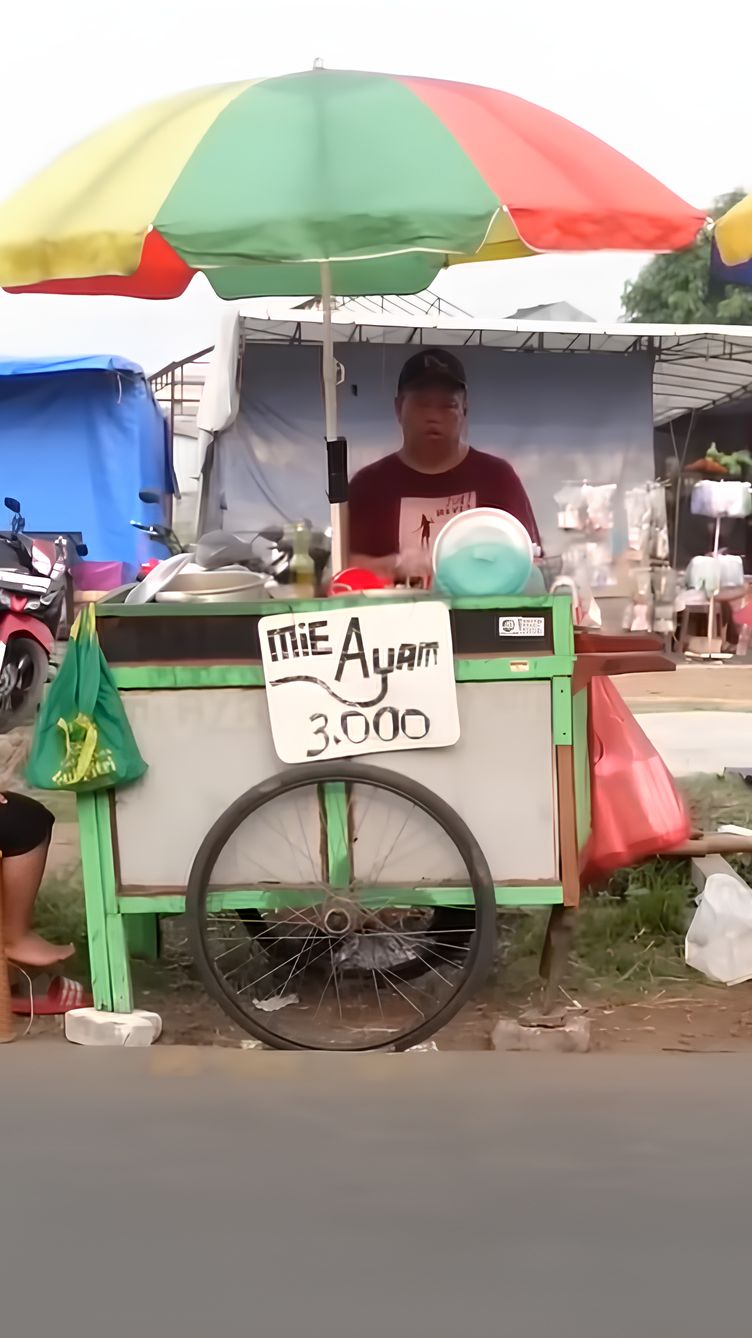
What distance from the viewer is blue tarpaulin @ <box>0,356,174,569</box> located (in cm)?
1014

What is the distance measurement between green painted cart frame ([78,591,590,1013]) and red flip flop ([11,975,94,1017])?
0.56ft

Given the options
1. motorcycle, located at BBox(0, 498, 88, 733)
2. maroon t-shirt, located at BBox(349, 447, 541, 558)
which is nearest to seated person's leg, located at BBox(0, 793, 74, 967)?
maroon t-shirt, located at BBox(349, 447, 541, 558)

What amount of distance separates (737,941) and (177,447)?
10914 mm

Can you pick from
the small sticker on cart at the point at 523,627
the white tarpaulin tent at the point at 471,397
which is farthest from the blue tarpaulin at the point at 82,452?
the small sticker on cart at the point at 523,627

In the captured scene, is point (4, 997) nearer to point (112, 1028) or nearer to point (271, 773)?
point (112, 1028)

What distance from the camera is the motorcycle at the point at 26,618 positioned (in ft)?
21.4

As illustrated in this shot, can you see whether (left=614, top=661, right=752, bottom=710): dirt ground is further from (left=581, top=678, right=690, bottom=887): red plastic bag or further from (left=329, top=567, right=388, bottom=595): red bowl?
(left=329, top=567, right=388, bottom=595): red bowl

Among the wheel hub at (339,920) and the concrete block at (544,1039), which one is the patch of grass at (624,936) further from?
the wheel hub at (339,920)

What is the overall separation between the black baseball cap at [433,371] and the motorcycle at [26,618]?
12.0 feet

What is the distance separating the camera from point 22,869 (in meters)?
2.91

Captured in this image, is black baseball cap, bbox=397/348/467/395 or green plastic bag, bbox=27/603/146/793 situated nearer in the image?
green plastic bag, bbox=27/603/146/793

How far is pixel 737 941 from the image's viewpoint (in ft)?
10.4

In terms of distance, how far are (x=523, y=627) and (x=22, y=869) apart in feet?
4.77

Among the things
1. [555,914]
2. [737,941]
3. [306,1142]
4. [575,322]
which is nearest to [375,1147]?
[306,1142]
